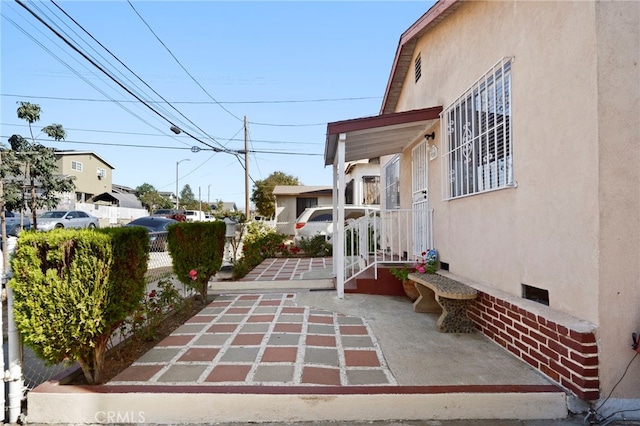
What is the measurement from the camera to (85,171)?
106ft

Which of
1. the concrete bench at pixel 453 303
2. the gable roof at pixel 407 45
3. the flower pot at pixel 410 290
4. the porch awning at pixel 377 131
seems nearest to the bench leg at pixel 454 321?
the concrete bench at pixel 453 303

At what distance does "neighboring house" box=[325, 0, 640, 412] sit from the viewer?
252 cm

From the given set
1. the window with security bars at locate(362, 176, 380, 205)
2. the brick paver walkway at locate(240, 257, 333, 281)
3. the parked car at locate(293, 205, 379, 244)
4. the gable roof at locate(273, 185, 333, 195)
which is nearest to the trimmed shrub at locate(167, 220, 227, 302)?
the brick paver walkway at locate(240, 257, 333, 281)

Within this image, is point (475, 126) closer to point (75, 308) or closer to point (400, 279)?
point (400, 279)

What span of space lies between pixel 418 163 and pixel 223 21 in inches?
238

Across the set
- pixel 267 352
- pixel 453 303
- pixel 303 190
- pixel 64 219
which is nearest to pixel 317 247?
pixel 453 303

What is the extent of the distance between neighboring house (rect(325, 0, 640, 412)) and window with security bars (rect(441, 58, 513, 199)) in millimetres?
20

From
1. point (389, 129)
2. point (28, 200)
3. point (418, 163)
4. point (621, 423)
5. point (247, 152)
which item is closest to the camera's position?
point (621, 423)

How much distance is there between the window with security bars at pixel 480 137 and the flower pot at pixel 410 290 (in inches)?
57.3

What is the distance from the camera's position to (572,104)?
2750mm

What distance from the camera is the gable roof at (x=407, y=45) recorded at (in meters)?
5.12

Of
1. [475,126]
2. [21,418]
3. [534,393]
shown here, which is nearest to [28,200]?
[21,418]

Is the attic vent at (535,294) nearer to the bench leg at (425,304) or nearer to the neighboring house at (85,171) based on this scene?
the bench leg at (425,304)

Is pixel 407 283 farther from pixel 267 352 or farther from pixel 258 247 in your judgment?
pixel 258 247
